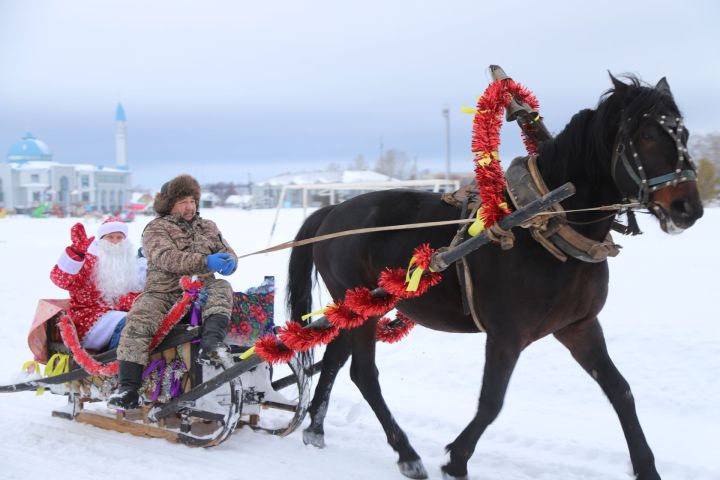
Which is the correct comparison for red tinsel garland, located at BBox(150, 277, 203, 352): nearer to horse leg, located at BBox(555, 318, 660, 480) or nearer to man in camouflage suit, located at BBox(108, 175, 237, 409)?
man in camouflage suit, located at BBox(108, 175, 237, 409)

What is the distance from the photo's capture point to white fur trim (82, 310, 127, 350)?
5707 millimetres

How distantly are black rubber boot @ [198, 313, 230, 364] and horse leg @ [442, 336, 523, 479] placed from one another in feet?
6.01

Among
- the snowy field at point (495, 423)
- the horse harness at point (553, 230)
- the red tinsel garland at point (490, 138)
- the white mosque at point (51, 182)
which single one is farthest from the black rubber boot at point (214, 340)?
the white mosque at point (51, 182)

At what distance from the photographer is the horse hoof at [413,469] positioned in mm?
4680

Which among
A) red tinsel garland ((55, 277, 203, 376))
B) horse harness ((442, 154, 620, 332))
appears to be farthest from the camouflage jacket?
horse harness ((442, 154, 620, 332))

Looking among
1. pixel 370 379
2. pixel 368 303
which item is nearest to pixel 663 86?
pixel 368 303

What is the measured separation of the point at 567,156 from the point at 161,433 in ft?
11.7

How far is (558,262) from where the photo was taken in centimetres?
402

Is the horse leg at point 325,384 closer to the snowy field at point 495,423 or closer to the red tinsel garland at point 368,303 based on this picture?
the snowy field at point 495,423

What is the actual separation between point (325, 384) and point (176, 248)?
61.7 inches

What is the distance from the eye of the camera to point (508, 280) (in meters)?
4.12

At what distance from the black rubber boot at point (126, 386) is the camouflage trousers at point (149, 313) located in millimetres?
52

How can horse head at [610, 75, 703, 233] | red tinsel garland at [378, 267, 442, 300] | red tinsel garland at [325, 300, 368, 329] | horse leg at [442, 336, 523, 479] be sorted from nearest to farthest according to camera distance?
horse head at [610, 75, 703, 233] < horse leg at [442, 336, 523, 479] < red tinsel garland at [378, 267, 442, 300] < red tinsel garland at [325, 300, 368, 329]

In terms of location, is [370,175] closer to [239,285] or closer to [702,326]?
[239,285]
